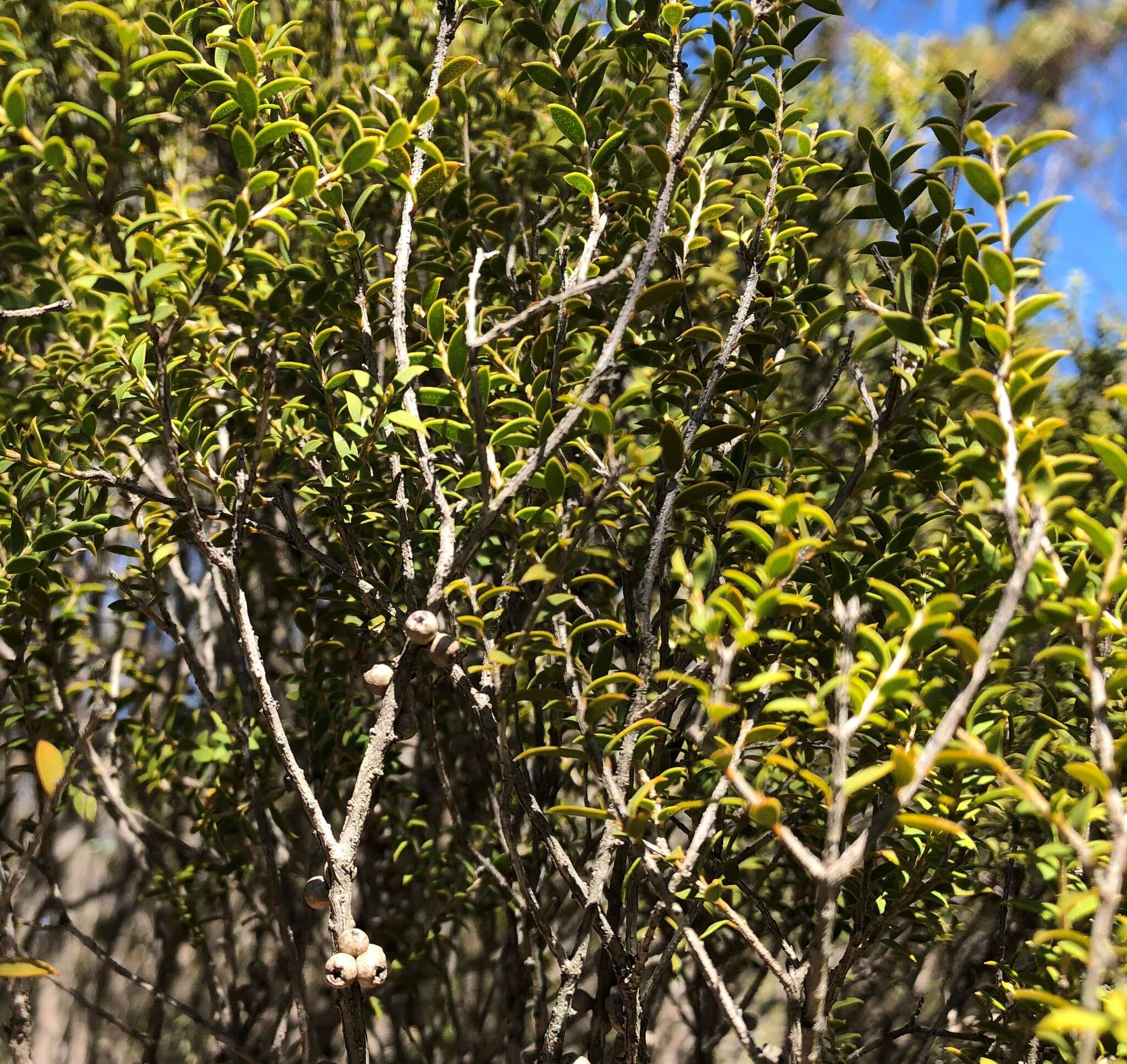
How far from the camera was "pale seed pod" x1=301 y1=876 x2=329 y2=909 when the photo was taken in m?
1.04

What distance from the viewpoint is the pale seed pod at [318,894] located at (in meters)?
1.04

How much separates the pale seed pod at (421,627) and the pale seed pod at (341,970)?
1.13 feet

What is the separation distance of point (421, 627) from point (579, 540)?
21 cm

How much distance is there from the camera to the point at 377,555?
143 centimetres

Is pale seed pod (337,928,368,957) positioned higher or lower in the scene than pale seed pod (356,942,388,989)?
higher

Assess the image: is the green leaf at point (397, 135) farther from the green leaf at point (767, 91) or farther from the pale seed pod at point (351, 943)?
the pale seed pod at point (351, 943)

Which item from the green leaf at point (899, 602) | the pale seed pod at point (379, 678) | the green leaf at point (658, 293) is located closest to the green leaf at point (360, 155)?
the green leaf at point (658, 293)

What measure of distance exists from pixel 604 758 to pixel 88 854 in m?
2.08

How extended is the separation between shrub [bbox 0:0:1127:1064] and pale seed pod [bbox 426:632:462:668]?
0.5 inches

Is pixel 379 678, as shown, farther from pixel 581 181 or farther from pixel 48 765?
pixel 581 181

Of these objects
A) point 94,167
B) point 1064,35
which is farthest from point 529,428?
point 1064,35

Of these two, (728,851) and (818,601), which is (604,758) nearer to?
(818,601)

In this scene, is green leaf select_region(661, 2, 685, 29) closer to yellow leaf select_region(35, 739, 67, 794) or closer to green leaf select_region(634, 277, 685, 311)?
green leaf select_region(634, 277, 685, 311)

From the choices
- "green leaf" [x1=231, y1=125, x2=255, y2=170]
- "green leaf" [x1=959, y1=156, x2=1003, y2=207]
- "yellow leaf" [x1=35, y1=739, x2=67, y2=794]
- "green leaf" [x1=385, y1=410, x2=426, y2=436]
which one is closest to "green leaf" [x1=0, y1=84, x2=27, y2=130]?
"green leaf" [x1=231, y1=125, x2=255, y2=170]
